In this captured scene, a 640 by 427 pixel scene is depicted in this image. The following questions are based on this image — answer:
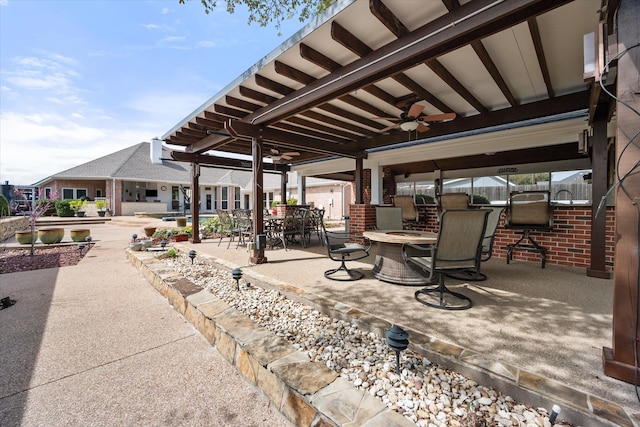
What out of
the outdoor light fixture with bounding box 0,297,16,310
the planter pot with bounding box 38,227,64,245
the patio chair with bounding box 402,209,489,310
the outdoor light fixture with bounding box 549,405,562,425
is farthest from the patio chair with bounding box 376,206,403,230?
the planter pot with bounding box 38,227,64,245

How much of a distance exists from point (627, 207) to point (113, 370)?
11.9 ft

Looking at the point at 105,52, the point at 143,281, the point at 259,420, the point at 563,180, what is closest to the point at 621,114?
the point at 259,420

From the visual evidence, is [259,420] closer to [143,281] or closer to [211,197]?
[143,281]

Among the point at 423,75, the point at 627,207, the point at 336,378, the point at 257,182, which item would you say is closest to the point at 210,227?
the point at 257,182

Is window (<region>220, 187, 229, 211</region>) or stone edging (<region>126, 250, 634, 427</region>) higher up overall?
window (<region>220, 187, 229, 211</region>)

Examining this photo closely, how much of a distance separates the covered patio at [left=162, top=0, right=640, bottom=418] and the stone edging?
0.32m

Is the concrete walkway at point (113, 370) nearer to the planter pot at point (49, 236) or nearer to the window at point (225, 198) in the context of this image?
the planter pot at point (49, 236)

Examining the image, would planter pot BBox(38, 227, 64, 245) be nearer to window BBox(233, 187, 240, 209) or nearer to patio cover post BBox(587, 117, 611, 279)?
patio cover post BBox(587, 117, 611, 279)

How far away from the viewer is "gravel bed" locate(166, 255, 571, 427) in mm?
1342

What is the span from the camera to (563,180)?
7133 mm

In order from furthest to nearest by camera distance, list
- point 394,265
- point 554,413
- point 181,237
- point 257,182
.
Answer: point 181,237, point 257,182, point 394,265, point 554,413

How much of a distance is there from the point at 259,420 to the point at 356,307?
127 centimetres

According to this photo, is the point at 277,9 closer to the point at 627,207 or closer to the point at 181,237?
the point at 181,237

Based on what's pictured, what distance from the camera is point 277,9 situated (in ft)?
20.1
